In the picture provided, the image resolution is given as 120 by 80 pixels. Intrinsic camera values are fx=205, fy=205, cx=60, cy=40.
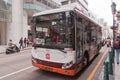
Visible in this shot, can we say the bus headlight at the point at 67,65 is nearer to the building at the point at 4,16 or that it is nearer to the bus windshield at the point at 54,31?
the bus windshield at the point at 54,31

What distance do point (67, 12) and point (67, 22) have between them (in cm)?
42

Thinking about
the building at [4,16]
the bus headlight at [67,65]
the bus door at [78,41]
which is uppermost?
the building at [4,16]

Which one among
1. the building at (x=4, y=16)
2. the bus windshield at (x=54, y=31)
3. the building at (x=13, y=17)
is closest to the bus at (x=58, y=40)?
the bus windshield at (x=54, y=31)

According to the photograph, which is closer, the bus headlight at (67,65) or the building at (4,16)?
the bus headlight at (67,65)

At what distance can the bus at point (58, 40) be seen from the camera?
8328 millimetres

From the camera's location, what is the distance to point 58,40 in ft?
28.3

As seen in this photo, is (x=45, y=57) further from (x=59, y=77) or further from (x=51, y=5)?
(x=51, y=5)

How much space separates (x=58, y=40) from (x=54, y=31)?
431mm

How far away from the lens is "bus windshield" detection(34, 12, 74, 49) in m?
8.34

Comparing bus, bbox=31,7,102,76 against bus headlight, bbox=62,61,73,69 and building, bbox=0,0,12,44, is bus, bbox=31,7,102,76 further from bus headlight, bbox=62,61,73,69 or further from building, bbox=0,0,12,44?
building, bbox=0,0,12,44

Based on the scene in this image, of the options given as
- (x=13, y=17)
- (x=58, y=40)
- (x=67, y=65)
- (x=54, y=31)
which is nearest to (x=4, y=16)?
(x=13, y=17)

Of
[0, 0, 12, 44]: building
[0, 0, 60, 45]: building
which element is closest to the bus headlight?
[0, 0, 12, 44]: building

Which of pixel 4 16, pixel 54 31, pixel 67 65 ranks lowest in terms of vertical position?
pixel 67 65

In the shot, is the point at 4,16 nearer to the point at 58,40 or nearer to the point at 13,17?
the point at 13,17
